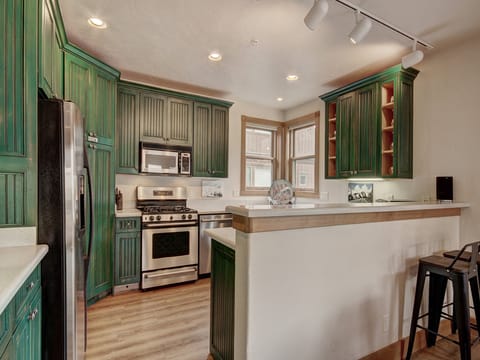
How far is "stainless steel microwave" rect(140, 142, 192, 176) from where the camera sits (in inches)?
138

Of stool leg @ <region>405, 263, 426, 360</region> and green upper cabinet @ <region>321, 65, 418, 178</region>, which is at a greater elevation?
green upper cabinet @ <region>321, 65, 418, 178</region>

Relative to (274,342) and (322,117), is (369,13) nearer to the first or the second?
(322,117)

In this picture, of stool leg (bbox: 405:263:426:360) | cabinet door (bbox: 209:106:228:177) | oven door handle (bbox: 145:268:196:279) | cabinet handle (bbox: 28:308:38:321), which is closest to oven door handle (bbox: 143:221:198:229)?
oven door handle (bbox: 145:268:196:279)

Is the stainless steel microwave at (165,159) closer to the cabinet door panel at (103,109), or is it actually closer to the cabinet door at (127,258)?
the cabinet door panel at (103,109)

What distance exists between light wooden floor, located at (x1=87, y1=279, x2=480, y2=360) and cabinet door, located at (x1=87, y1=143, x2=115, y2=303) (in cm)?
23

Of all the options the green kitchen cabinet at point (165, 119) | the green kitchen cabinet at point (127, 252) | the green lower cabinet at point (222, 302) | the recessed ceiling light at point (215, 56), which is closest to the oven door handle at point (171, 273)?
the green kitchen cabinet at point (127, 252)

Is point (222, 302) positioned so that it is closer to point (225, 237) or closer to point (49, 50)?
point (225, 237)

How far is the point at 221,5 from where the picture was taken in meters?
2.00

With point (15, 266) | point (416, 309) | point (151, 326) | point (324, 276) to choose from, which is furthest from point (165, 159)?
point (416, 309)

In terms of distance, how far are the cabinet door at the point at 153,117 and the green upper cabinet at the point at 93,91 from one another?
0.46 m

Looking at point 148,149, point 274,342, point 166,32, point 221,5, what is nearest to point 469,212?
point 274,342

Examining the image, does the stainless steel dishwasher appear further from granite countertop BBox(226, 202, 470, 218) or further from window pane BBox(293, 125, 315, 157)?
granite countertop BBox(226, 202, 470, 218)

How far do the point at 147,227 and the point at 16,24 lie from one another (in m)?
2.32

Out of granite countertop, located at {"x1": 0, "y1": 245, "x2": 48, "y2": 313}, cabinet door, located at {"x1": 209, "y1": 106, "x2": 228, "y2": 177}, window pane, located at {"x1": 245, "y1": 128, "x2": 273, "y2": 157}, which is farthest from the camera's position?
window pane, located at {"x1": 245, "y1": 128, "x2": 273, "y2": 157}
